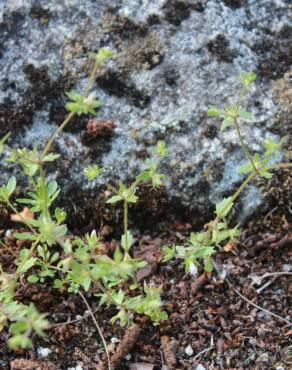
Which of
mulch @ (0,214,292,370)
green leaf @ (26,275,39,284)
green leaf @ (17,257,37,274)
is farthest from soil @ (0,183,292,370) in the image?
green leaf @ (17,257,37,274)

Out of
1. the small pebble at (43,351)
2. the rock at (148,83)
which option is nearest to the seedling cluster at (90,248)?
the small pebble at (43,351)

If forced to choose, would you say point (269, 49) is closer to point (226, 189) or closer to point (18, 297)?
point (226, 189)

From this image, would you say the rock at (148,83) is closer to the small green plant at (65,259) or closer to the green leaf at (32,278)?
the small green plant at (65,259)

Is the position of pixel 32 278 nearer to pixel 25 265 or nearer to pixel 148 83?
pixel 25 265

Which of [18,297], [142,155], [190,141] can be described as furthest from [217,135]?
[18,297]

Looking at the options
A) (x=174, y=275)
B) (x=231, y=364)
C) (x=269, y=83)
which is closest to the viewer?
(x=231, y=364)

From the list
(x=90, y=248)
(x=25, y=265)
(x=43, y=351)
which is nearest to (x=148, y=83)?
(x=90, y=248)
